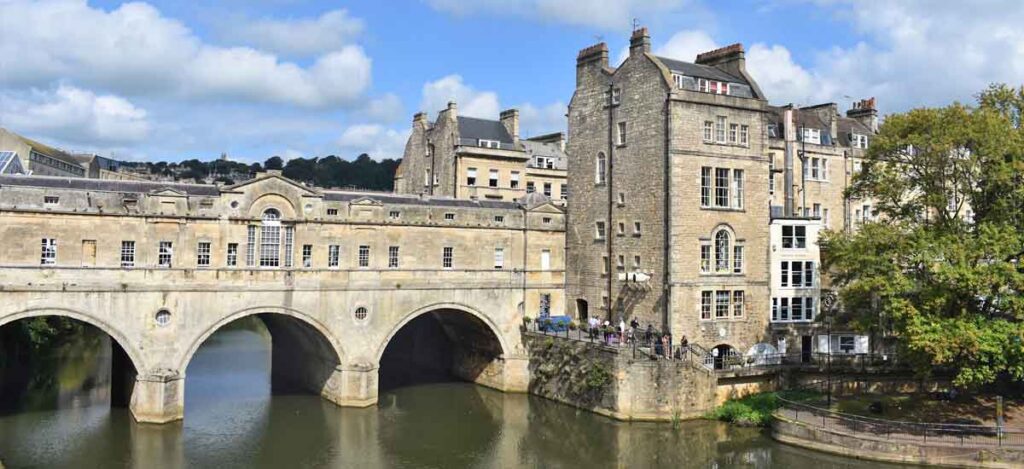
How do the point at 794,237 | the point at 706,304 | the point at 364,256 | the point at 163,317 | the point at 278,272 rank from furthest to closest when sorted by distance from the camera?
the point at 794,237
the point at 706,304
the point at 364,256
the point at 278,272
the point at 163,317

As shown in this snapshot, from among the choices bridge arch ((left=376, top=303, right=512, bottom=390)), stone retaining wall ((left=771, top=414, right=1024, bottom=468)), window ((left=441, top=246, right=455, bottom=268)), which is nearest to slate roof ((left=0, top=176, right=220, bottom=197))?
bridge arch ((left=376, top=303, right=512, bottom=390))

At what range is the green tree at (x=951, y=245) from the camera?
27.1 m

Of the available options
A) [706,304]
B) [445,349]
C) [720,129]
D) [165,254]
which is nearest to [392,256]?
[165,254]

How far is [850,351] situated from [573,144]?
16791mm

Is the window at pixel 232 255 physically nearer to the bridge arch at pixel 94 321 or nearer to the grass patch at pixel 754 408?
the bridge arch at pixel 94 321

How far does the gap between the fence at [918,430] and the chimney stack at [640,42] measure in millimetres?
17767

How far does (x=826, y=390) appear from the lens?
115 feet

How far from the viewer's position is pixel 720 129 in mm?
37938

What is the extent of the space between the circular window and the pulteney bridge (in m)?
0.08

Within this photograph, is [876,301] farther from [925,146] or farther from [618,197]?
[618,197]

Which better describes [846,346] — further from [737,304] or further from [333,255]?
[333,255]

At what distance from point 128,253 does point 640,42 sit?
2406cm

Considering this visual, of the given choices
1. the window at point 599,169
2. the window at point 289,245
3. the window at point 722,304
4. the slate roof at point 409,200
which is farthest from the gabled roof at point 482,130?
the window at point 722,304

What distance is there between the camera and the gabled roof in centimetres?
5374
